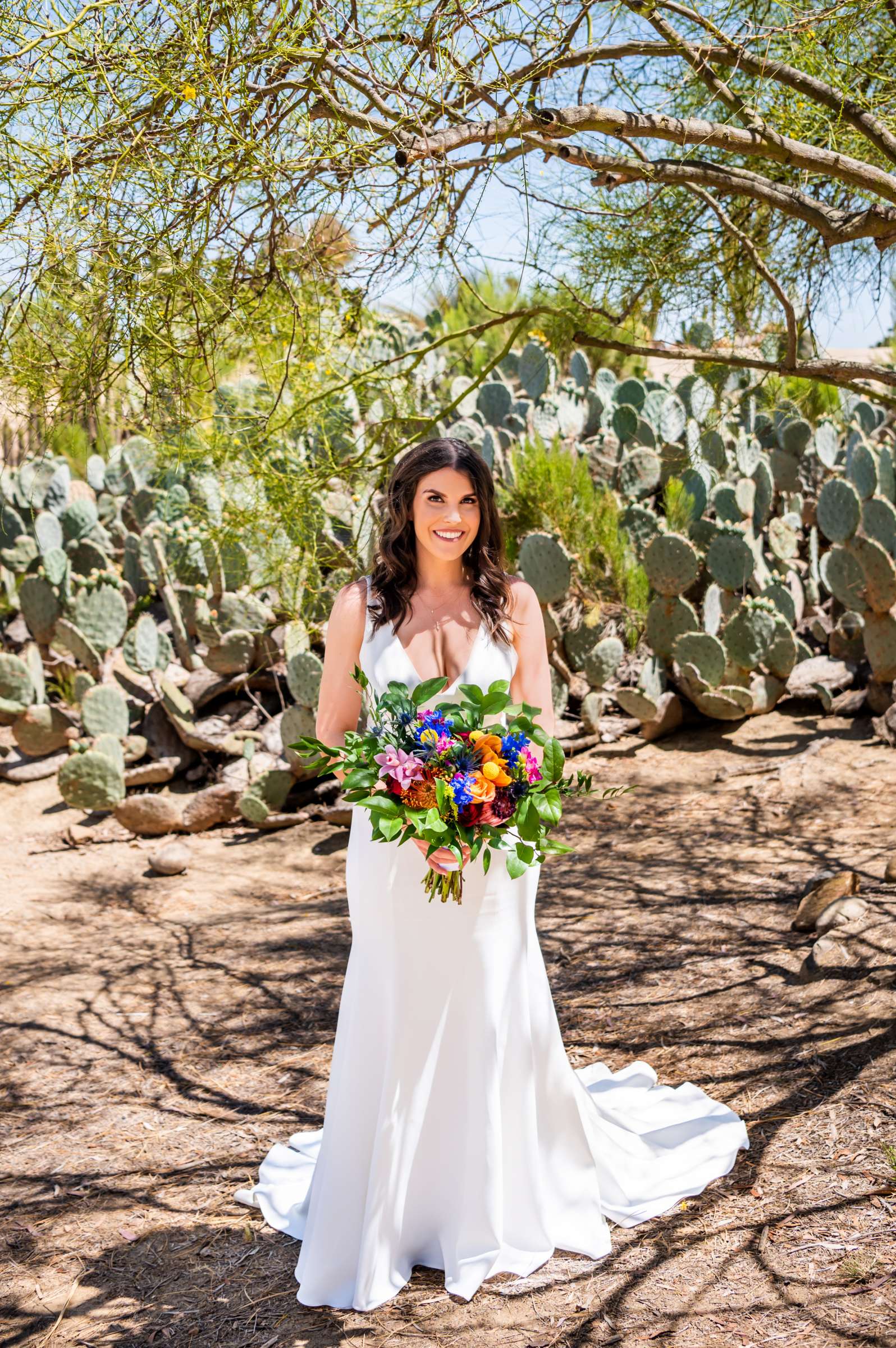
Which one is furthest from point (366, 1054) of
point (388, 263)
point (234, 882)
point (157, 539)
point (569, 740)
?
point (157, 539)

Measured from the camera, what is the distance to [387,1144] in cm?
230

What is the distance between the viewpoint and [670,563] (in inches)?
240

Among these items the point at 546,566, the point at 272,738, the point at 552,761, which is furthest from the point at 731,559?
the point at 552,761

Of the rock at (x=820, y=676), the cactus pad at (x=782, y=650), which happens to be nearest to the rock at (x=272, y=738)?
the cactus pad at (x=782, y=650)

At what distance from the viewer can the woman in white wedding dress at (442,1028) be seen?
2.30 meters

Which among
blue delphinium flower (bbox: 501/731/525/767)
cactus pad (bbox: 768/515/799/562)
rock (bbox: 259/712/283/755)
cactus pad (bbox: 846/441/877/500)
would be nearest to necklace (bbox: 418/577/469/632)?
blue delphinium flower (bbox: 501/731/525/767)

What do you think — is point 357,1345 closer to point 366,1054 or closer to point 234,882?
point 366,1054

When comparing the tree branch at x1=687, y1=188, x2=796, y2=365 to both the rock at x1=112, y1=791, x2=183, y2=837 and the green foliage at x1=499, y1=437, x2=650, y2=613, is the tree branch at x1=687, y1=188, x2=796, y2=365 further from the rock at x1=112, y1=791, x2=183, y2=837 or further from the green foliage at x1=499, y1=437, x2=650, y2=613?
the rock at x1=112, y1=791, x2=183, y2=837

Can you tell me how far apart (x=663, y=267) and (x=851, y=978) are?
2.39 metres

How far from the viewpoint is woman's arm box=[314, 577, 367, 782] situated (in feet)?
7.94

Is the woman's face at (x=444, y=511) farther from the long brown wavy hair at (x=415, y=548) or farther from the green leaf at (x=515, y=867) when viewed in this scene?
the green leaf at (x=515, y=867)

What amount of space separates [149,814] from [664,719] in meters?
2.77

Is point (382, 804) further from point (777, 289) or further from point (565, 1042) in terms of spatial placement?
point (777, 289)

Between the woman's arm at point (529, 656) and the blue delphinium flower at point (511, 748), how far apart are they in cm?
33
